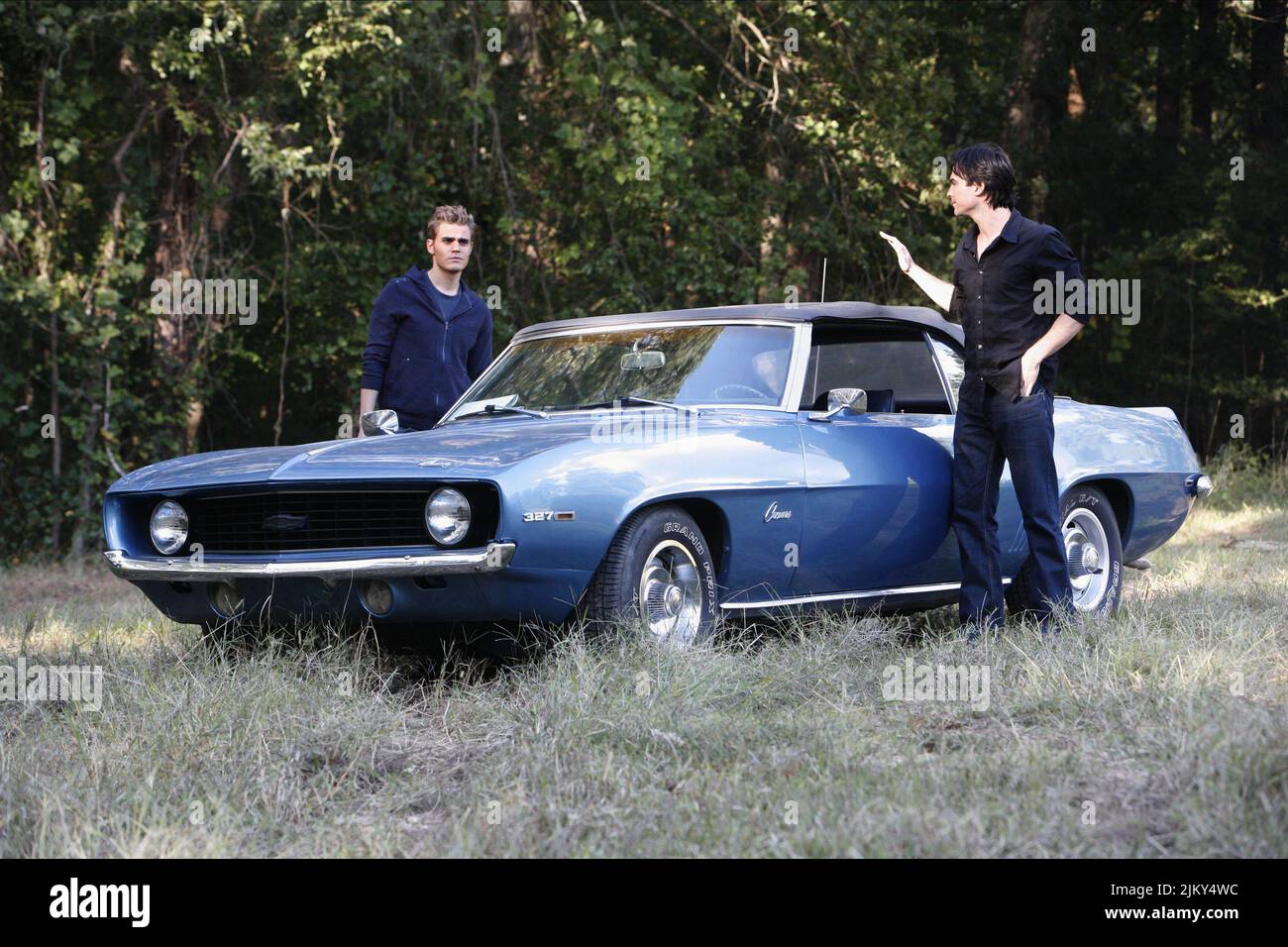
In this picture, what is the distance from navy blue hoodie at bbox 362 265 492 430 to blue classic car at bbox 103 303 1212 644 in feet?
1.26

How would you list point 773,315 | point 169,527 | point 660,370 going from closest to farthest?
point 169,527 < point 660,370 < point 773,315

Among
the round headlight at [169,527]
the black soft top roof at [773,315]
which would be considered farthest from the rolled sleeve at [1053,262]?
the round headlight at [169,527]

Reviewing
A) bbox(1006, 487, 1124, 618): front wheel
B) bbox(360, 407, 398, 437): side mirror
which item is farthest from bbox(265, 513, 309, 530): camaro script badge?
bbox(1006, 487, 1124, 618): front wheel

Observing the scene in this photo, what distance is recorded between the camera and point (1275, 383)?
19047mm

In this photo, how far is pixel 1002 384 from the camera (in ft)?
19.2

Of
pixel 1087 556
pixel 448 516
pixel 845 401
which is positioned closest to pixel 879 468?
pixel 845 401

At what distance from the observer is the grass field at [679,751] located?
3.37 m

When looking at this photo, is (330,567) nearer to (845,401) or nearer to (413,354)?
(845,401)

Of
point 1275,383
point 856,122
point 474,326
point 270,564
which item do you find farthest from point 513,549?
point 1275,383

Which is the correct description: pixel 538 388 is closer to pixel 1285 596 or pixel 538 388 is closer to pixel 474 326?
pixel 474 326

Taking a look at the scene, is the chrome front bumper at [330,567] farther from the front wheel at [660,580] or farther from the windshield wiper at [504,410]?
the windshield wiper at [504,410]

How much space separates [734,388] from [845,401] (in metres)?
0.45
